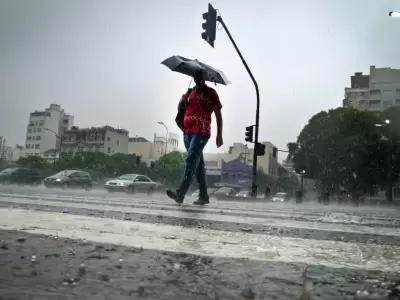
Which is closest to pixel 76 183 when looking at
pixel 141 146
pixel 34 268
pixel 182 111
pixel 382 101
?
pixel 182 111

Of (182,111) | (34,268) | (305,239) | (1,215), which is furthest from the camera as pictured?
(182,111)

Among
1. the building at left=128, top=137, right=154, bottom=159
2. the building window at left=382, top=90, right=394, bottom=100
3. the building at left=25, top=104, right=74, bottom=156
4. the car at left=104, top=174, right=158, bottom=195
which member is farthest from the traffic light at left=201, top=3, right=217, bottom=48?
the building at left=128, top=137, right=154, bottom=159

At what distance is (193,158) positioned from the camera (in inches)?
212

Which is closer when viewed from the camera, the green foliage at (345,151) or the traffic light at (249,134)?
the traffic light at (249,134)

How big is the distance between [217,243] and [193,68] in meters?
6.37

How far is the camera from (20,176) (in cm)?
2794

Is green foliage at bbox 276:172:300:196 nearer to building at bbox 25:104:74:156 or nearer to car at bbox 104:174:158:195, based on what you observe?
building at bbox 25:104:74:156

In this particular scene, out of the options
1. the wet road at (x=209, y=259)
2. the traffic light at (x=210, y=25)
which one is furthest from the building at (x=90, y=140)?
the wet road at (x=209, y=259)

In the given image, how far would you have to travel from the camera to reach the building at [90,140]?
10488 centimetres

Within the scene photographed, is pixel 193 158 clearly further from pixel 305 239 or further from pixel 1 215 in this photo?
pixel 305 239

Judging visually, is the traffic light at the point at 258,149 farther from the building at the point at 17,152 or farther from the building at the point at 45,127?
the building at the point at 17,152

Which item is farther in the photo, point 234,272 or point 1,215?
point 1,215

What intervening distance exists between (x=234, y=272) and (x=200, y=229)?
124 centimetres

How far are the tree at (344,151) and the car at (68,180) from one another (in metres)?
22.4
